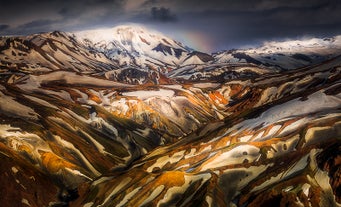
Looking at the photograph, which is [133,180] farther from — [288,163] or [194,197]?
[288,163]

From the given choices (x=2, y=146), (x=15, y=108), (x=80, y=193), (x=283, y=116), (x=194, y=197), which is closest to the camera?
Answer: (x=194, y=197)

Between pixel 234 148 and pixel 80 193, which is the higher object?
pixel 234 148

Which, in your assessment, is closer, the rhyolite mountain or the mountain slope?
the mountain slope

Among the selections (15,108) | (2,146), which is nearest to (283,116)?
(2,146)

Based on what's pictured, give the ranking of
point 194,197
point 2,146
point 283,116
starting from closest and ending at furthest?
point 194,197 → point 2,146 → point 283,116

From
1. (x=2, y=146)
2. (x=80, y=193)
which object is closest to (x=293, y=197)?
(x=80, y=193)

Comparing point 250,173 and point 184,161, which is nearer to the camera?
point 250,173

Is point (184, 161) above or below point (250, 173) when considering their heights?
below

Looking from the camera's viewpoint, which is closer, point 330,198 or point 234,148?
point 330,198

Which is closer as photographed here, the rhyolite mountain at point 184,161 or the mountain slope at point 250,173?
the mountain slope at point 250,173
